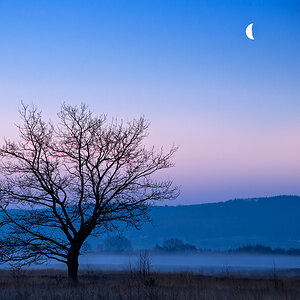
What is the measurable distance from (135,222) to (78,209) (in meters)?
2.46

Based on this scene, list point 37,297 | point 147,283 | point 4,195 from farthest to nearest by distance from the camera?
point 4,195 < point 147,283 < point 37,297

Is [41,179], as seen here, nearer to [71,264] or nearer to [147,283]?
[71,264]

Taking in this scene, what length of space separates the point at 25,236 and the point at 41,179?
247 cm

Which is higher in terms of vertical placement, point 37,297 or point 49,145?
point 49,145

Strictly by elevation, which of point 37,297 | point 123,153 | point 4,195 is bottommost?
point 37,297

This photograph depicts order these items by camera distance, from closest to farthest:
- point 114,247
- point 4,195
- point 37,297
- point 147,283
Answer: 1. point 37,297
2. point 147,283
3. point 4,195
4. point 114,247

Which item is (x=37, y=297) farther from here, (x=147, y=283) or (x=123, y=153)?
(x=123, y=153)

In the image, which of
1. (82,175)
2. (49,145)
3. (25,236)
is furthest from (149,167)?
(25,236)

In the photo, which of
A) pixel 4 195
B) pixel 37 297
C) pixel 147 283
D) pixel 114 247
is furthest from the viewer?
pixel 114 247

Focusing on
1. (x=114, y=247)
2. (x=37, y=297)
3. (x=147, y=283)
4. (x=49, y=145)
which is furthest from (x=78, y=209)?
(x=114, y=247)

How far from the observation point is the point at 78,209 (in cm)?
2259

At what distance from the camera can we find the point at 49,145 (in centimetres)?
2280

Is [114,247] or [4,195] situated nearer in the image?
[4,195]

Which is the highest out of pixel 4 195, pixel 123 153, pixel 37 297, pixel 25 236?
pixel 123 153
